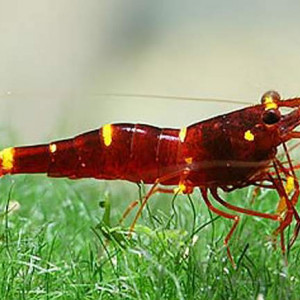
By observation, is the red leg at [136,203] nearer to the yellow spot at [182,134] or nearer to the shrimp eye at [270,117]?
the yellow spot at [182,134]

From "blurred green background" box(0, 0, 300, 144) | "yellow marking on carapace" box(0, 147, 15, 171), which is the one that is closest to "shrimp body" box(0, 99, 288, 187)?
"yellow marking on carapace" box(0, 147, 15, 171)

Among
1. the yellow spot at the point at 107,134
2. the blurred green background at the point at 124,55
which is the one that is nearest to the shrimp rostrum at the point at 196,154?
the yellow spot at the point at 107,134

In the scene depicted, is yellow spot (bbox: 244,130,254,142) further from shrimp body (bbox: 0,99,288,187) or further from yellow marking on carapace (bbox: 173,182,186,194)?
yellow marking on carapace (bbox: 173,182,186,194)

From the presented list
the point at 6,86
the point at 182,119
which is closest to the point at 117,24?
the point at 6,86

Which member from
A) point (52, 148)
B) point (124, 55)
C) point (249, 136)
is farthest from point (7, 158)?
point (124, 55)

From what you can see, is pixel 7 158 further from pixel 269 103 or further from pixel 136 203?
pixel 269 103

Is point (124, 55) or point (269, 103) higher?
point (269, 103)

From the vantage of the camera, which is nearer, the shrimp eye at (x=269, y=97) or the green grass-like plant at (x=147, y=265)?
the green grass-like plant at (x=147, y=265)
